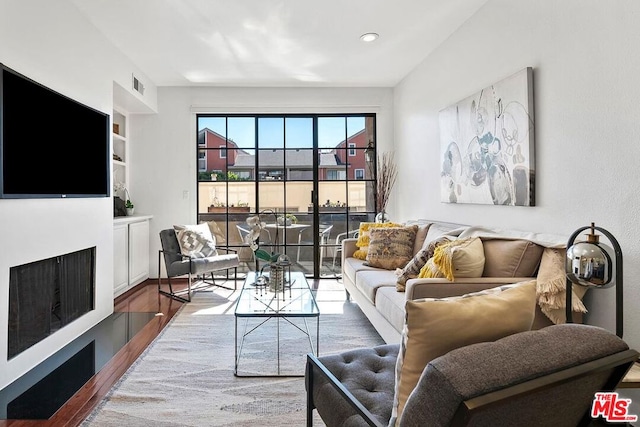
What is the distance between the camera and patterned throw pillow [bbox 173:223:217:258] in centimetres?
454

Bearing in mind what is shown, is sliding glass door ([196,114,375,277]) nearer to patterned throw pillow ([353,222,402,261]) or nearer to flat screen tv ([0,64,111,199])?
patterned throw pillow ([353,222,402,261])

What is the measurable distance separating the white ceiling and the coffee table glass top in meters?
2.20

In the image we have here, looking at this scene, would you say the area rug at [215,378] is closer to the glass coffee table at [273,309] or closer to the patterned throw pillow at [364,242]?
the glass coffee table at [273,309]

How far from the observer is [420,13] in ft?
10.7

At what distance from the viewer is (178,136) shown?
5289 mm

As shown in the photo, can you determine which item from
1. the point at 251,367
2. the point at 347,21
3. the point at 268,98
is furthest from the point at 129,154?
the point at 251,367

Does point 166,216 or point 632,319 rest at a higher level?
point 166,216

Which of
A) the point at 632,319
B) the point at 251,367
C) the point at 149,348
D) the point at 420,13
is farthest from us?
the point at 420,13

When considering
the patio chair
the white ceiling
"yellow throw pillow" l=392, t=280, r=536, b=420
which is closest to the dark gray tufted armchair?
"yellow throw pillow" l=392, t=280, r=536, b=420

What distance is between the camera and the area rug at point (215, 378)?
2018 millimetres

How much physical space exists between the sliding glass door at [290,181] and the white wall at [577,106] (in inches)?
90.3

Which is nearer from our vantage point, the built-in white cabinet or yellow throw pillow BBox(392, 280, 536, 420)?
yellow throw pillow BBox(392, 280, 536, 420)

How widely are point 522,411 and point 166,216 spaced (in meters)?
5.06

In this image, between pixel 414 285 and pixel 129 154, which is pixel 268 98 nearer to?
pixel 129 154
